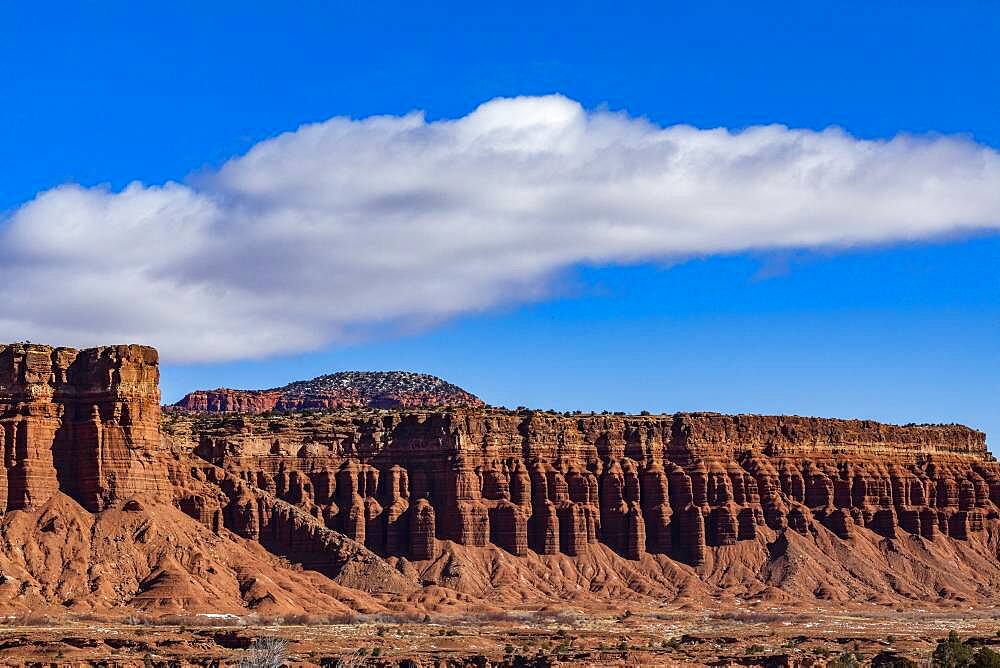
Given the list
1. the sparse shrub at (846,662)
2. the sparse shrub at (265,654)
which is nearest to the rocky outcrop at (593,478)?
the sparse shrub at (265,654)

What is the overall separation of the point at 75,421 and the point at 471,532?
3180 cm

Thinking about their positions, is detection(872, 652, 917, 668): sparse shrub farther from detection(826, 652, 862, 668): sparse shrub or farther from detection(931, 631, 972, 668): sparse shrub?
detection(931, 631, 972, 668): sparse shrub

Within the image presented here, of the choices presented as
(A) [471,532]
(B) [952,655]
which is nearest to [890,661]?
(B) [952,655]

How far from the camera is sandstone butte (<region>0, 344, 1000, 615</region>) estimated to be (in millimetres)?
121688

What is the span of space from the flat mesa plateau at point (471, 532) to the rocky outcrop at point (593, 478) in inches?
7.4

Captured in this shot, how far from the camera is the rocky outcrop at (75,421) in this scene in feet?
405

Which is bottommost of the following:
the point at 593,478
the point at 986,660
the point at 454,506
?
the point at 986,660

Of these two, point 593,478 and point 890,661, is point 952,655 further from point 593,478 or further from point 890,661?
point 593,478

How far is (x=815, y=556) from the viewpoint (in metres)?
158

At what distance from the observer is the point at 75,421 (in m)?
125

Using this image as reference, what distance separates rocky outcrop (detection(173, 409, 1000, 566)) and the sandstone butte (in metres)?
0.16

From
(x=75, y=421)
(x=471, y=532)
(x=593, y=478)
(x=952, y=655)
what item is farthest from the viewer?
(x=593, y=478)

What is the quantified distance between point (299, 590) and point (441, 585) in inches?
611

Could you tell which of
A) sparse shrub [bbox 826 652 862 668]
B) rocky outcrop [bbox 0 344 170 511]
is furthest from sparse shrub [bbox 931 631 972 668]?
rocky outcrop [bbox 0 344 170 511]
